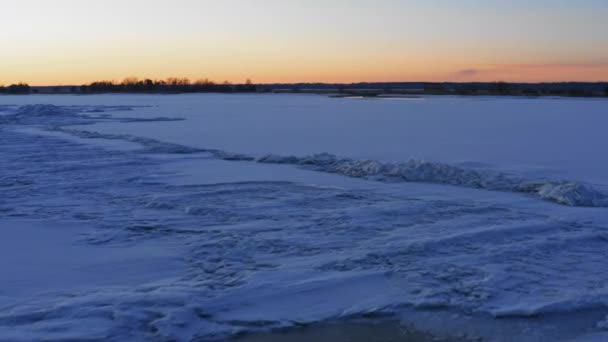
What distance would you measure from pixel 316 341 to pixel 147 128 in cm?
1823

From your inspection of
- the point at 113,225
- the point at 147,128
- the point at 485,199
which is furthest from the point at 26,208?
the point at 147,128

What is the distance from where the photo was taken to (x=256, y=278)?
4.75m

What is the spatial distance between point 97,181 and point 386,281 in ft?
20.6

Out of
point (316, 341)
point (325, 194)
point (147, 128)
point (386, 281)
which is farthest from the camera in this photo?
point (147, 128)

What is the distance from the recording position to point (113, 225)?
6.55 meters

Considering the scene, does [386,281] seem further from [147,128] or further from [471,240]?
[147,128]

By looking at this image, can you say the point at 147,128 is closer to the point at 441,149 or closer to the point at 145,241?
the point at 441,149

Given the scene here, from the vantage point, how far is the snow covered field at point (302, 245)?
4.02 m

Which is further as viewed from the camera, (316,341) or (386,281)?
(386,281)

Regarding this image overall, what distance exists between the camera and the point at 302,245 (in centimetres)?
571

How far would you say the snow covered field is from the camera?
13.2 feet

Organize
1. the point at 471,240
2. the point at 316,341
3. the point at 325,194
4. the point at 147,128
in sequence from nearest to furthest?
1. the point at 316,341
2. the point at 471,240
3. the point at 325,194
4. the point at 147,128

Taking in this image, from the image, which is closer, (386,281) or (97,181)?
(386,281)

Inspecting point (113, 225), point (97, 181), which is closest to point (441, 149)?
point (97, 181)
